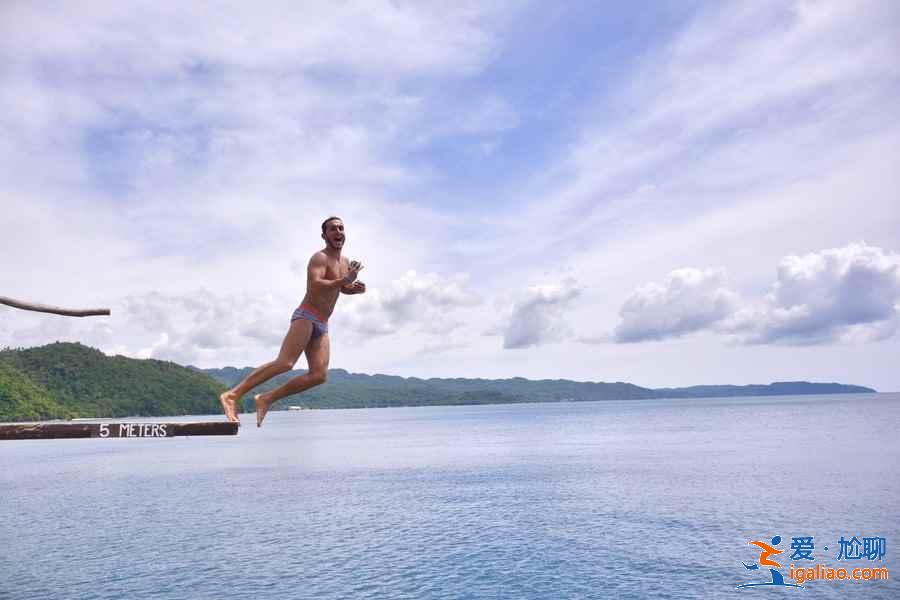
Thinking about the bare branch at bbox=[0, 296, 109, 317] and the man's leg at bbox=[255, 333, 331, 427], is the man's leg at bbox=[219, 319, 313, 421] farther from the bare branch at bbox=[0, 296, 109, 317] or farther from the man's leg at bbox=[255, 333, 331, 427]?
the bare branch at bbox=[0, 296, 109, 317]

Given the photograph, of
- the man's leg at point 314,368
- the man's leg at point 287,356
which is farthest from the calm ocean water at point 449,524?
the man's leg at point 287,356

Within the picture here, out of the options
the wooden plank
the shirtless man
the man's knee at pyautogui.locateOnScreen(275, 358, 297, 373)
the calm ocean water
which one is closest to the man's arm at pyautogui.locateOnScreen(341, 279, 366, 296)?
the shirtless man

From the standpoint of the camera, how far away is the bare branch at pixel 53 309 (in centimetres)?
916

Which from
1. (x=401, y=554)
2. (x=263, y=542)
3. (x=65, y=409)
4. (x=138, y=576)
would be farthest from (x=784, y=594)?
(x=65, y=409)

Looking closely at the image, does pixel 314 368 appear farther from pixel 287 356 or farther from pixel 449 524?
pixel 449 524

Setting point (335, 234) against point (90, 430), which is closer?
point (335, 234)

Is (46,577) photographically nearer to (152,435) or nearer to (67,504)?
(67,504)

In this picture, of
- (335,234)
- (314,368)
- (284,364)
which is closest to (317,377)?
(314,368)

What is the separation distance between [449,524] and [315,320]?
48183 mm

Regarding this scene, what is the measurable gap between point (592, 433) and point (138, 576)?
12818 centimetres

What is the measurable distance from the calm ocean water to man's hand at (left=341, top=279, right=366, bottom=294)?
3071cm

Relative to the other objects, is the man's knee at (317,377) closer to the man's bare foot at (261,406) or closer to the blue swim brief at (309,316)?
the blue swim brief at (309,316)

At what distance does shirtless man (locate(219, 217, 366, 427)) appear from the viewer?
7398 millimetres

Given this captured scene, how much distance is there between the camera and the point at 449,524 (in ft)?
173
